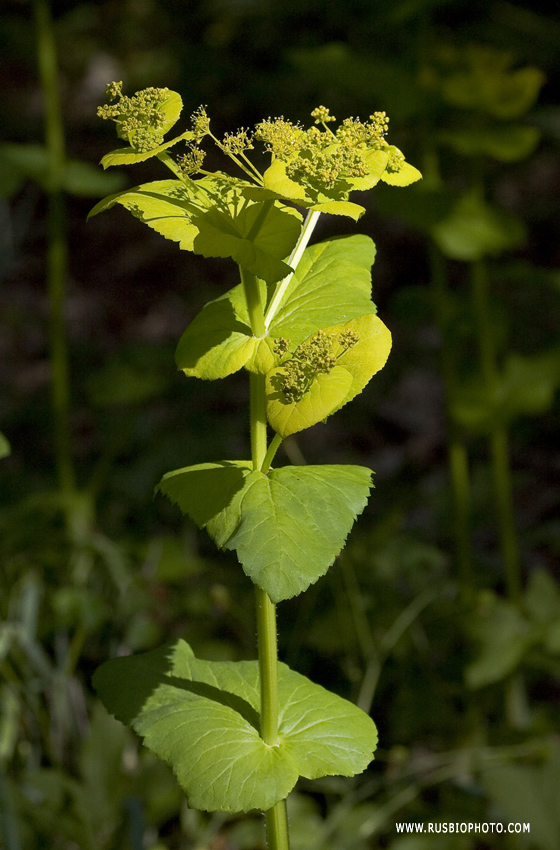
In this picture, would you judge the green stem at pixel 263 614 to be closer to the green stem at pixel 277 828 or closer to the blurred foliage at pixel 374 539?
the green stem at pixel 277 828

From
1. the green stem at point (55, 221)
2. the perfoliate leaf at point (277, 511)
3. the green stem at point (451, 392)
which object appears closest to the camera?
the perfoliate leaf at point (277, 511)

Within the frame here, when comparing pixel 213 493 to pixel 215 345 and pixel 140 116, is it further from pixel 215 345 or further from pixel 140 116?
pixel 140 116

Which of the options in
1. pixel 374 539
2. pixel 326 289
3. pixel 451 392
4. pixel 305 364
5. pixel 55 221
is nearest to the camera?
pixel 305 364

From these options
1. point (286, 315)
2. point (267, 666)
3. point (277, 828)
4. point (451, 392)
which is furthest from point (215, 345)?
point (451, 392)

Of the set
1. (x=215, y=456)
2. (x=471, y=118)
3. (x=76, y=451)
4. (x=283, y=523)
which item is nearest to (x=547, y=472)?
(x=215, y=456)

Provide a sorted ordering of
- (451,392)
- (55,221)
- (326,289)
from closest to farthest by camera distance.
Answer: (326,289), (451,392), (55,221)

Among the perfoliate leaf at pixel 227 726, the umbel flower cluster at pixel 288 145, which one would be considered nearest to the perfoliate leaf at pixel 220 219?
the umbel flower cluster at pixel 288 145

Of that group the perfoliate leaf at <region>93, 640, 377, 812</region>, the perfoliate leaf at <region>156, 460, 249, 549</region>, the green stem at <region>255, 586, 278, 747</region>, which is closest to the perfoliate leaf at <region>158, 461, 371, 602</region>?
the perfoliate leaf at <region>156, 460, 249, 549</region>
